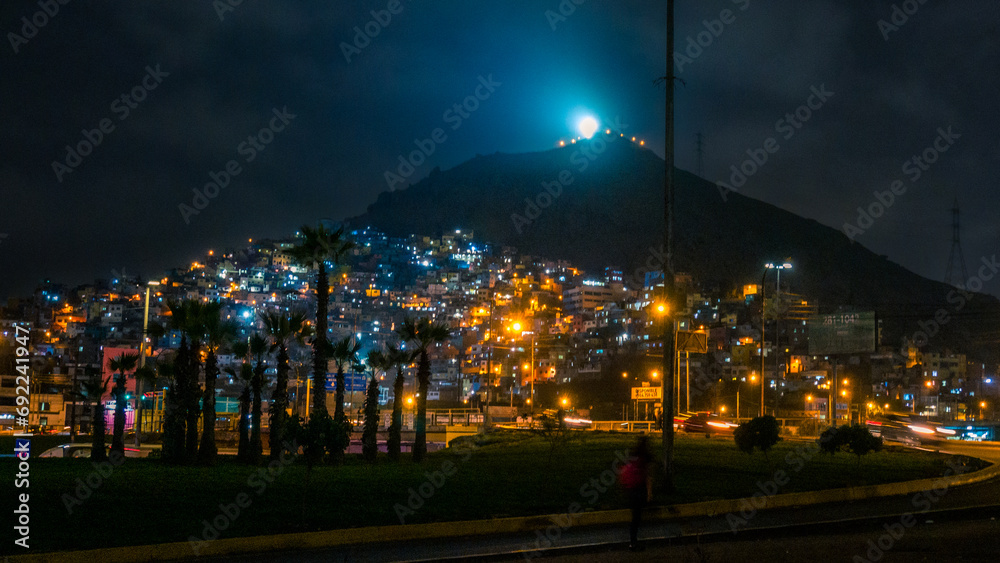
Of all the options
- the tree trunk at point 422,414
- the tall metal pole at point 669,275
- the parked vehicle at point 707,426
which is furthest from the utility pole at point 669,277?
the parked vehicle at point 707,426

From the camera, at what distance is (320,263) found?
26.2m

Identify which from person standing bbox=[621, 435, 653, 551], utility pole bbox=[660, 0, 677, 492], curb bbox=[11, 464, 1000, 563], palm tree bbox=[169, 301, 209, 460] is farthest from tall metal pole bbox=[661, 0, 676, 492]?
palm tree bbox=[169, 301, 209, 460]

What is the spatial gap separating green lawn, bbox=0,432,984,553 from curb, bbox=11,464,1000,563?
420 millimetres

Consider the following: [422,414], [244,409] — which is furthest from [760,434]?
[244,409]

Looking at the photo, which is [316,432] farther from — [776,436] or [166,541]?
[776,436]

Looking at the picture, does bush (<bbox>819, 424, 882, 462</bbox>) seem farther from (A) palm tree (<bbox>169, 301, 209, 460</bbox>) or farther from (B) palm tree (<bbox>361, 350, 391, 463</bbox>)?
(A) palm tree (<bbox>169, 301, 209, 460</bbox>)

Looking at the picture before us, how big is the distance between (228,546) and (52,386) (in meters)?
91.2

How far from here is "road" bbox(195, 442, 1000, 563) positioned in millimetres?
11242

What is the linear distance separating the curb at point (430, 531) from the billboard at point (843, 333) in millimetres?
25263

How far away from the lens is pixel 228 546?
463 inches

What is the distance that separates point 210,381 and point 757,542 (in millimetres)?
18326

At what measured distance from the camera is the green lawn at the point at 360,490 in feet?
41.0

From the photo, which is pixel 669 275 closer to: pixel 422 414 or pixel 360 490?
pixel 360 490

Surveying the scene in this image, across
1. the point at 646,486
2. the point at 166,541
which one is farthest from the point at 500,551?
the point at 166,541
